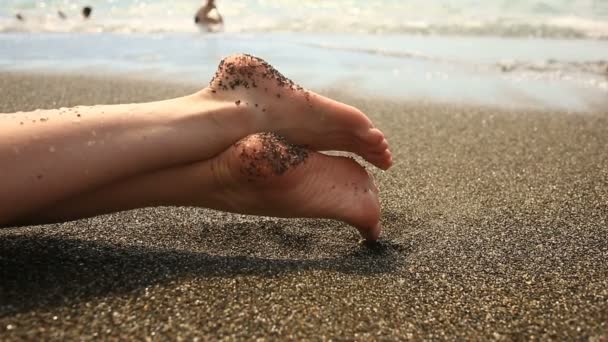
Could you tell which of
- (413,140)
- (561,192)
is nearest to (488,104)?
(413,140)

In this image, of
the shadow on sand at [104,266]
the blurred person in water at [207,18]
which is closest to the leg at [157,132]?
the shadow on sand at [104,266]

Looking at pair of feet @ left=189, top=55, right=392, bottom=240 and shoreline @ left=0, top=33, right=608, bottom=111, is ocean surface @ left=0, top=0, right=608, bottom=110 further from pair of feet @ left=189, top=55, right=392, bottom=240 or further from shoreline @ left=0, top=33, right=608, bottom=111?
pair of feet @ left=189, top=55, right=392, bottom=240

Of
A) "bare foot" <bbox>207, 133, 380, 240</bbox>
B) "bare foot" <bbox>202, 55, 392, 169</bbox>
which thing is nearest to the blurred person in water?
"bare foot" <bbox>202, 55, 392, 169</bbox>

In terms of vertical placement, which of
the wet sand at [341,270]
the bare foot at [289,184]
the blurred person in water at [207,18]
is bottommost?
the wet sand at [341,270]

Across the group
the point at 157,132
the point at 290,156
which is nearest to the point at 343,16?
the point at 290,156

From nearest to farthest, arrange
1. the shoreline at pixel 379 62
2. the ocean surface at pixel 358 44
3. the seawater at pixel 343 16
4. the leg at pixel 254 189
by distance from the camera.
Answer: the leg at pixel 254 189, the shoreline at pixel 379 62, the ocean surface at pixel 358 44, the seawater at pixel 343 16

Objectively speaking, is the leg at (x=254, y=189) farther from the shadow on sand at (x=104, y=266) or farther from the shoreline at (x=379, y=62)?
the shoreline at (x=379, y=62)

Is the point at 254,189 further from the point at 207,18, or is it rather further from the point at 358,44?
the point at 207,18
